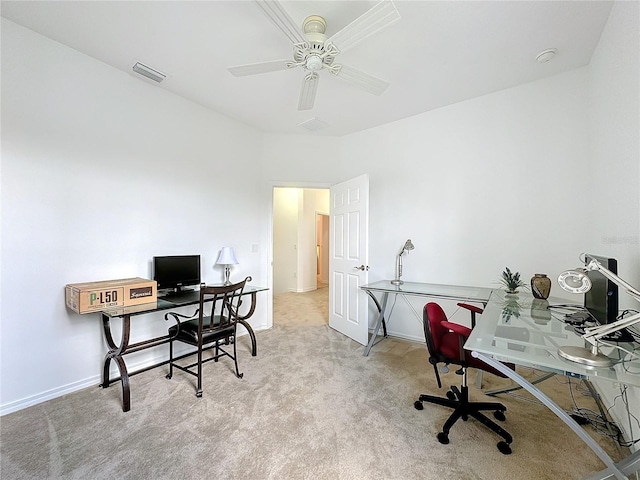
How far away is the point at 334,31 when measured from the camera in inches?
78.8

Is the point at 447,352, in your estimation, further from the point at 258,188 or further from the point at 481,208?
the point at 258,188

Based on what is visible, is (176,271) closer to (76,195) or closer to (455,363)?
(76,195)

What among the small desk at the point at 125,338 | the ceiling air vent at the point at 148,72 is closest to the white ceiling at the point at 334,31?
the ceiling air vent at the point at 148,72

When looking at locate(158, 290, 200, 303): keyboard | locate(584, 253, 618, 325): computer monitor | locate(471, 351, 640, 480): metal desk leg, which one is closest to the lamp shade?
locate(158, 290, 200, 303): keyboard

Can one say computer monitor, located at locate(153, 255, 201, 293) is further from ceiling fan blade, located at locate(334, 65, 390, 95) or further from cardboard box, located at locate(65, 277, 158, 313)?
ceiling fan blade, located at locate(334, 65, 390, 95)

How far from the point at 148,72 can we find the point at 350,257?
281cm

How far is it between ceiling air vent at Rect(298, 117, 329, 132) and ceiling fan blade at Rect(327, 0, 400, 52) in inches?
73.6

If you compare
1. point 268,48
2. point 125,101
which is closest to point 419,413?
point 268,48

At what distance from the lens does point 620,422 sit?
1.77m

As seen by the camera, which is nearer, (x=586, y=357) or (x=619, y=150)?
(x=586, y=357)

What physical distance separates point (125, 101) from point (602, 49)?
3961mm

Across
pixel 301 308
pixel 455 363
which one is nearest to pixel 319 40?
pixel 455 363

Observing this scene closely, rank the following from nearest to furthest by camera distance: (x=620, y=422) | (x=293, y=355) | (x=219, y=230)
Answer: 1. (x=620, y=422)
2. (x=293, y=355)
3. (x=219, y=230)

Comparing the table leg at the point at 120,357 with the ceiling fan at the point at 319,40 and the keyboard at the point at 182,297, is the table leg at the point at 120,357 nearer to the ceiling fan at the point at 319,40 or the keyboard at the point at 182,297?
the keyboard at the point at 182,297
